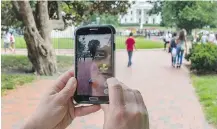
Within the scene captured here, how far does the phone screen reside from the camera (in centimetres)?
123

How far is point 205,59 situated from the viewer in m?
10.1

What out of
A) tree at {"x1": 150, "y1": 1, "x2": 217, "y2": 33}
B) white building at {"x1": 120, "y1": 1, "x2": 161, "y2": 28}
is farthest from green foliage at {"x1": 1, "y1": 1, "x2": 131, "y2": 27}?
tree at {"x1": 150, "y1": 1, "x2": 217, "y2": 33}

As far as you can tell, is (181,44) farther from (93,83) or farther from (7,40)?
(93,83)

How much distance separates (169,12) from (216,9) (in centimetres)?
187

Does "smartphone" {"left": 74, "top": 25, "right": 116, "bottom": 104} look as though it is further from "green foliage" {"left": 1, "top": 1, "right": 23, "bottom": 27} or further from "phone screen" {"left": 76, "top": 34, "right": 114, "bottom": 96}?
"green foliage" {"left": 1, "top": 1, "right": 23, "bottom": 27}

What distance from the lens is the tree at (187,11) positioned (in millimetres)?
15216

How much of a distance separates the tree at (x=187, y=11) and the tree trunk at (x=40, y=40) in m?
5.14

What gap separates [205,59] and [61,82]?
923cm

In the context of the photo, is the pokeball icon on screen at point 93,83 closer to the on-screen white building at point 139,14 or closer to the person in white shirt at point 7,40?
the on-screen white building at point 139,14

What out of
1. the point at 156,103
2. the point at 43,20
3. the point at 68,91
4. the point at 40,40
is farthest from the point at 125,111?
the point at 43,20

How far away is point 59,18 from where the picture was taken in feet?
38.9

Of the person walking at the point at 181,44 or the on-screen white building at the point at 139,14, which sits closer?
the person walking at the point at 181,44

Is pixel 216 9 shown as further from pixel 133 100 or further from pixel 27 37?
pixel 133 100

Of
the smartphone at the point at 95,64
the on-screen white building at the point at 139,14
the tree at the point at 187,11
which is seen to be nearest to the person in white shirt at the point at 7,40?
the on-screen white building at the point at 139,14
